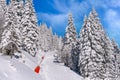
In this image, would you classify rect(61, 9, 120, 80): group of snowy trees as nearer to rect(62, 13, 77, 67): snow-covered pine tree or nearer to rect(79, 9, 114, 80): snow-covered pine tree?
rect(79, 9, 114, 80): snow-covered pine tree

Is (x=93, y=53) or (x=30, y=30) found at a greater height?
(x=30, y=30)

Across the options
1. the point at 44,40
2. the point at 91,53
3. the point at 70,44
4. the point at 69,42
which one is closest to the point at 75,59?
the point at 70,44

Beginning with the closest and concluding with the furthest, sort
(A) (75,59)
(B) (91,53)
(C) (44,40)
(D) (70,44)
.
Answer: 1. (B) (91,53)
2. (A) (75,59)
3. (D) (70,44)
4. (C) (44,40)

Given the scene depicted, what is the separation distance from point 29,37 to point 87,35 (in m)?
16.3

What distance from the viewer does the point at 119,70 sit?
76.1 m

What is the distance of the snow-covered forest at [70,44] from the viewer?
129 ft

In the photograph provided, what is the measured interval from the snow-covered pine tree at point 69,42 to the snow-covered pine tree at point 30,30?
8.49 meters

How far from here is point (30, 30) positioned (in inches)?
2559

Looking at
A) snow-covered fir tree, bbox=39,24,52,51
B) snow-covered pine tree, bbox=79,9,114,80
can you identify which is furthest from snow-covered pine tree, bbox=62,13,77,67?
snow-covered fir tree, bbox=39,24,52,51

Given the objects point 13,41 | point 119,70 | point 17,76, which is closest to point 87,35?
point 13,41

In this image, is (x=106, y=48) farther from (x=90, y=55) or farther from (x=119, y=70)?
(x=119, y=70)

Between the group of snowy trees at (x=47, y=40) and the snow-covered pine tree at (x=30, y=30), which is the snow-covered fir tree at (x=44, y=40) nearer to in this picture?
the group of snowy trees at (x=47, y=40)

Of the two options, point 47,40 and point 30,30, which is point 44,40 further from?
point 30,30

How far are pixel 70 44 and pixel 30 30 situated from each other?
39.5 feet
